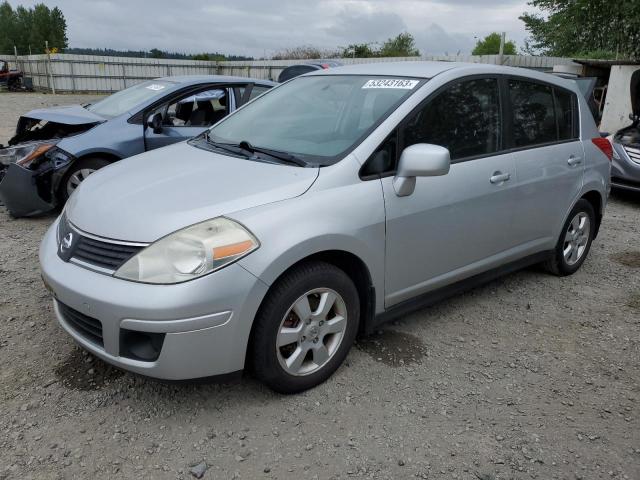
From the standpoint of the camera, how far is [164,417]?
8.58 ft

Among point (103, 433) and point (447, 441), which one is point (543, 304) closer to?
point (447, 441)

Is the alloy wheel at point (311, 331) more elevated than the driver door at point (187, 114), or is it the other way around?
the driver door at point (187, 114)

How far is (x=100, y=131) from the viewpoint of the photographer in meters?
5.61

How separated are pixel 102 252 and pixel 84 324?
35cm

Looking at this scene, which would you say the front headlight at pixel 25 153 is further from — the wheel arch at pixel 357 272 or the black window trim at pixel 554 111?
the black window trim at pixel 554 111

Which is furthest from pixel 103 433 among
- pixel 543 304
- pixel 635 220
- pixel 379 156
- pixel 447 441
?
pixel 635 220

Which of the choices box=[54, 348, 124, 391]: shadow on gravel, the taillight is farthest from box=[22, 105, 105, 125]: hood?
the taillight

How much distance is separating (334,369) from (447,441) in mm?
688

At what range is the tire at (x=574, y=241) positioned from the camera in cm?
434

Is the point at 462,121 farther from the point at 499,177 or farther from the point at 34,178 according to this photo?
the point at 34,178

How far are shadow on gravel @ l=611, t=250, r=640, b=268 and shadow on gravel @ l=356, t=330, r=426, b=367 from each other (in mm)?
2710

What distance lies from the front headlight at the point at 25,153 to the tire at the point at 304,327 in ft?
Result: 12.9

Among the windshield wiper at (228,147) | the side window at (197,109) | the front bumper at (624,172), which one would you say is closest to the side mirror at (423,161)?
the windshield wiper at (228,147)

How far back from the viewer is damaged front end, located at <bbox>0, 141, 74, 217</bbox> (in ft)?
17.2
